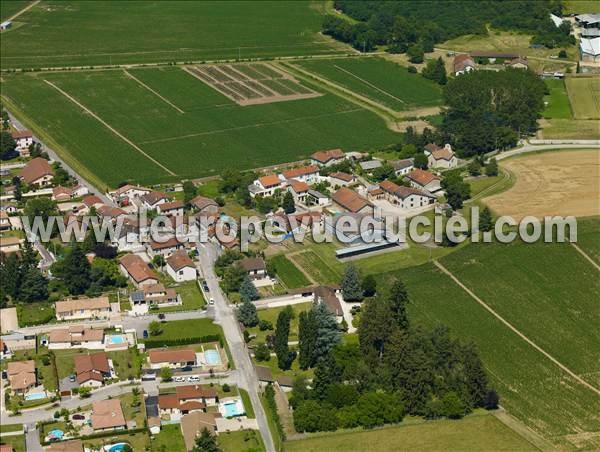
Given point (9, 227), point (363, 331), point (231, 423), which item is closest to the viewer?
point (231, 423)

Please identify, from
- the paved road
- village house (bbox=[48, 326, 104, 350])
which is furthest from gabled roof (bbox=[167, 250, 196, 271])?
village house (bbox=[48, 326, 104, 350])

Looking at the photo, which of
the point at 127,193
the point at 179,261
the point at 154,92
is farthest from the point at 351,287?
the point at 154,92

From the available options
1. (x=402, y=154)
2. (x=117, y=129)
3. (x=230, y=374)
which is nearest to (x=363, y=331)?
(x=230, y=374)

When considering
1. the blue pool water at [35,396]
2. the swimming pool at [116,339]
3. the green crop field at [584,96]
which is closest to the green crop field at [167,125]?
the green crop field at [584,96]

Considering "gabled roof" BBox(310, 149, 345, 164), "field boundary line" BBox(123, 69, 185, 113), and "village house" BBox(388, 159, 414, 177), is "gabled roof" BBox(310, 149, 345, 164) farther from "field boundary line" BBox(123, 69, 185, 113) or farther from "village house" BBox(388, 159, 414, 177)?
"field boundary line" BBox(123, 69, 185, 113)

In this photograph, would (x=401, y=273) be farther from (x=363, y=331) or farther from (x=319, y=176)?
(x=319, y=176)

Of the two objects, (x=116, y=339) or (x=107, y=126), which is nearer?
(x=116, y=339)

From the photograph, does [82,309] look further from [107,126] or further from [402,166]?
[107,126]
